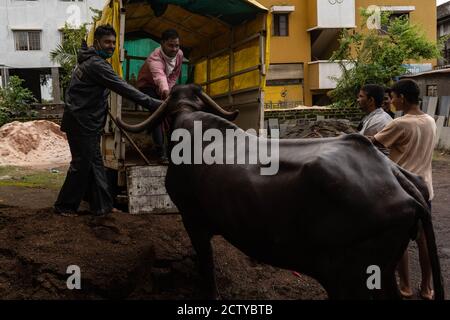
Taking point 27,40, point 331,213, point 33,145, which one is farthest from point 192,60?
point 27,40

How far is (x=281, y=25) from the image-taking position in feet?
77.5

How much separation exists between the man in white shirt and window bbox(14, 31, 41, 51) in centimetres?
2540

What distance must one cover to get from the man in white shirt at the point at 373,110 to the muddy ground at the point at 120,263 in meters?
1.52

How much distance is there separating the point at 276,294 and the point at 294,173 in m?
1.77

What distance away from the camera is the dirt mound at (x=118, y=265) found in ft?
14.2

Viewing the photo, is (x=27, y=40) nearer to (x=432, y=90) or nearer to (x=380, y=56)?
(x=380, y=56)

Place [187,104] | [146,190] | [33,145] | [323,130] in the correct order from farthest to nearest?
[33,145], [323,130], [146,190], [187,104]

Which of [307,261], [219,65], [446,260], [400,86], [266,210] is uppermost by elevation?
[219,65]

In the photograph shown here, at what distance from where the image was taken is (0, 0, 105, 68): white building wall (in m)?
26.3

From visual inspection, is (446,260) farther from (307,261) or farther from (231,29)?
(231,29)

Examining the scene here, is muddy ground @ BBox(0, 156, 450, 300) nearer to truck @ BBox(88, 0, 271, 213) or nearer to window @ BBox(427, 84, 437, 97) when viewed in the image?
truck @ BBox(88, 0, 271, 213)

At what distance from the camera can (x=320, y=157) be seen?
298 centimetres

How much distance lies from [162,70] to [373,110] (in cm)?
274
